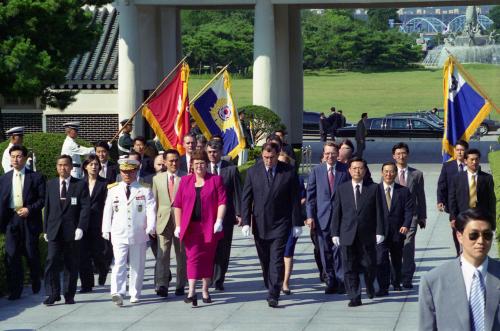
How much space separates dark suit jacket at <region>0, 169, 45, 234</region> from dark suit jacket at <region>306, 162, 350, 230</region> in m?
3.10

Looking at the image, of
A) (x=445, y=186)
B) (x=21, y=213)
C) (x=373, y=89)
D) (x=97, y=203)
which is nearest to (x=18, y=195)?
(x=21, y=213)

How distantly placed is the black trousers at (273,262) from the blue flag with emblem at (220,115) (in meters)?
6.16

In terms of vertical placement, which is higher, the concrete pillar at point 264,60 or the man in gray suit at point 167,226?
the concrete pillar at point 264,60

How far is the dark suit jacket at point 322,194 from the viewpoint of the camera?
14.1m

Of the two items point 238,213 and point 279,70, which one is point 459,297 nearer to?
point 238,213

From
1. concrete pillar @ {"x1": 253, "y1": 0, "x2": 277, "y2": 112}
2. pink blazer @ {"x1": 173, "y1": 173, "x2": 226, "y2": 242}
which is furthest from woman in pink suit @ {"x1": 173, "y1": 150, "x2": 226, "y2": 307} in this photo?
concrete pillar @ {"x1": 253, "y1": 0, "x2": 277, "y2": 112}

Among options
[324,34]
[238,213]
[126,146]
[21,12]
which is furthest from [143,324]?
[324,34]

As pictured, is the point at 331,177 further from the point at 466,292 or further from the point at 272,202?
the point at 466,292

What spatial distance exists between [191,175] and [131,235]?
3.04 ft

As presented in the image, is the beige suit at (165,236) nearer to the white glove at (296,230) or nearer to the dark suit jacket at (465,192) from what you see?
the white glove at (296,230)

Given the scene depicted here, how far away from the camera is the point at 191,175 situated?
1348 cm

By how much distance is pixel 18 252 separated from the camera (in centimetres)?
1409

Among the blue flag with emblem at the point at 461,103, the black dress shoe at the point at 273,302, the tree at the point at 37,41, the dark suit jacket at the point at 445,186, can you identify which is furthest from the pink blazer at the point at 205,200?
the tree at the point at 37,41

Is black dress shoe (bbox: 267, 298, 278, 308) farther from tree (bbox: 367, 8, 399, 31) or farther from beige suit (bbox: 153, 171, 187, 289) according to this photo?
tree (bbox: 367, 8, 399, 31)
